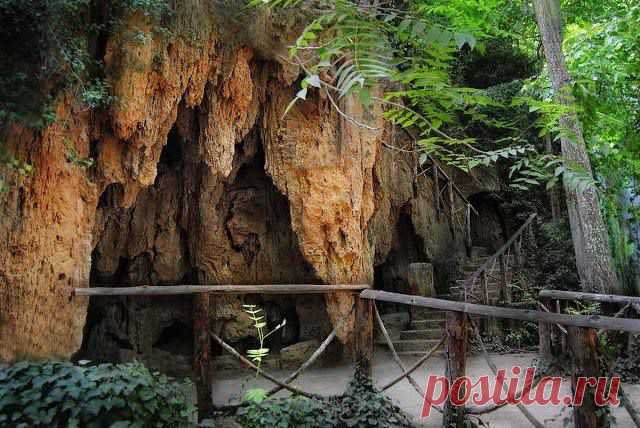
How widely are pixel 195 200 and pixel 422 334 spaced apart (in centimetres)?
468

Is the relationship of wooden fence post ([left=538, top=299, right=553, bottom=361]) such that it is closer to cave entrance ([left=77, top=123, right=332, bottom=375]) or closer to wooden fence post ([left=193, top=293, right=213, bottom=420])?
cave entrance ([left=77, top=123, right=332, bottom=375])

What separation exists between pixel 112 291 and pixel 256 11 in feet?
11.8

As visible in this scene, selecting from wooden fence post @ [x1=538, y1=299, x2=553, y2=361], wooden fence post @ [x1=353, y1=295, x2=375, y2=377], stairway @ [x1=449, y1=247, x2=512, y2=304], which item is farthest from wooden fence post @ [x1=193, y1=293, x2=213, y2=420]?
stairway @ [x1=449, y1=247, x2=512, y2=304]

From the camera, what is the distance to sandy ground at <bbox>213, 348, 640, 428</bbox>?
14.3ft

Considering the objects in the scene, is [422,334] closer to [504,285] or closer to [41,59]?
[504,285]

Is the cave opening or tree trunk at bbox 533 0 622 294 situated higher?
tree trunk at bbox 533 0 622 294

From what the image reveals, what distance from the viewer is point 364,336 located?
502 centimetres

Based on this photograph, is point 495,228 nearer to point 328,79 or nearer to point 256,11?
point 328,79

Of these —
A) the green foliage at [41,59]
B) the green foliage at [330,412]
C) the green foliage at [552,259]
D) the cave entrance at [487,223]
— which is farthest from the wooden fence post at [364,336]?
the cave entrance at [487,223]

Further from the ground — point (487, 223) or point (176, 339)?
point (487, 223)

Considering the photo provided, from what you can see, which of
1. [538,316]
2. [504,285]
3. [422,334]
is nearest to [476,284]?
[504,285]

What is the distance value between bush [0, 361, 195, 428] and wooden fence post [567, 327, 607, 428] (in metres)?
2.58

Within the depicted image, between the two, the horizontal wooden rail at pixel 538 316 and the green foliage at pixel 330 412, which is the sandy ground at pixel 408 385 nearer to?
the green foliage at pixel 330 412

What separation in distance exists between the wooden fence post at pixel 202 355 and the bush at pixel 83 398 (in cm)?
118
